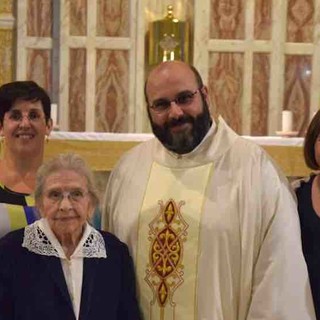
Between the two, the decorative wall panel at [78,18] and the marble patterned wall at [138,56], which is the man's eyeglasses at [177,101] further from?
the decorative wall panel at [78,18]

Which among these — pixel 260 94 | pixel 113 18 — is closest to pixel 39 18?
pixel 113 18

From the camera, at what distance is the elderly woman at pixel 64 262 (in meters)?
2.71

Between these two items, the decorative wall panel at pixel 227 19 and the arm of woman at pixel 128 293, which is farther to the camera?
the decorative wall panel at pixel 227 19

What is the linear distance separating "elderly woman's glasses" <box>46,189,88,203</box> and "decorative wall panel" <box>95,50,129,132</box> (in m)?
3.96

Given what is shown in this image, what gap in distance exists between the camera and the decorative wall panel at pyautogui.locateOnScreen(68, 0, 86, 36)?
670cm

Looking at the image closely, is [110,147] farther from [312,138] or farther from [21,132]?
[312,138]

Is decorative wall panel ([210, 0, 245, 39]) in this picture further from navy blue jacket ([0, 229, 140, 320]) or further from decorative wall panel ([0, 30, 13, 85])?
navy blue jacket ([0, 229, 140, 320])

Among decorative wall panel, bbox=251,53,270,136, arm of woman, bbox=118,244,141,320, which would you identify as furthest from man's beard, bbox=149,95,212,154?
decorative wall panel, bbox=251,53,270,136

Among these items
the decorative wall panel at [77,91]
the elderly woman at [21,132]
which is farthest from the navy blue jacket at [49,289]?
the decorative wall panel at [77,91]

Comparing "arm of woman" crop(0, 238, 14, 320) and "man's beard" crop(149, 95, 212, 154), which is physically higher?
"man's beard" crop(149, 95, 212, 154)

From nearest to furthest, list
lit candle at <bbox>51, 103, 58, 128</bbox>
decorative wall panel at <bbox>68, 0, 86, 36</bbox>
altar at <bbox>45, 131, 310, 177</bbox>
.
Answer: altar at <bbox>45, 131, 310, 177</bbox> → lit candle at <bbox>51, 103, 58, 128</bbox> → decorative wall panel at <bbox>68, 0, 86, 36</bbox>

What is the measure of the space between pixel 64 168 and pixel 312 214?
3.24 feet

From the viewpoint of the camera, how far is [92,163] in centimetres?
576

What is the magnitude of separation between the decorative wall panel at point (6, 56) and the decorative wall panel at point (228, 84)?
1.75 metres
